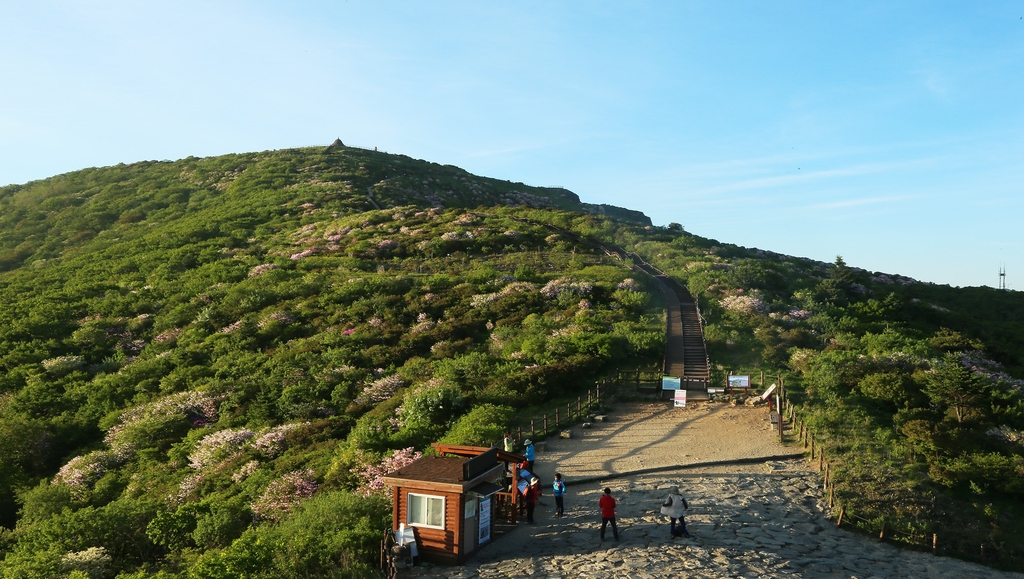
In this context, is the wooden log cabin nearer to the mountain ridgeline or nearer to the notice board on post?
the mountain ridgeline

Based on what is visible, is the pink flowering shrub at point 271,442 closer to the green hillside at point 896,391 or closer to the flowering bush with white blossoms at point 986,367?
the green hillside at point 896,391

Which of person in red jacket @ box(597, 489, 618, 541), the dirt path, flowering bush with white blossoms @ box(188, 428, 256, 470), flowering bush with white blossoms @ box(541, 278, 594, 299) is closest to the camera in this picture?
person in red jacket @ box(597, 489, 618, 541)

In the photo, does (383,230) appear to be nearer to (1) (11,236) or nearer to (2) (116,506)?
(1) (11,236)

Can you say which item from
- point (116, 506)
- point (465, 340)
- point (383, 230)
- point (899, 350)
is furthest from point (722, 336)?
point (383, 230)

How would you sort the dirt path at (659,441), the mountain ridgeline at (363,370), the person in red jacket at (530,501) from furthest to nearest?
the dirt path at (659,441) < the mountain ridgeline at (363,370) < the person in red jacket at (530,501)

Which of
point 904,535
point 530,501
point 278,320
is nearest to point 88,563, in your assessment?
point 530,501

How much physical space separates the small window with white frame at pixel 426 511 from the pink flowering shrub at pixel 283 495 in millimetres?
5423

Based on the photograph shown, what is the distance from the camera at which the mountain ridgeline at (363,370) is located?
1878cm

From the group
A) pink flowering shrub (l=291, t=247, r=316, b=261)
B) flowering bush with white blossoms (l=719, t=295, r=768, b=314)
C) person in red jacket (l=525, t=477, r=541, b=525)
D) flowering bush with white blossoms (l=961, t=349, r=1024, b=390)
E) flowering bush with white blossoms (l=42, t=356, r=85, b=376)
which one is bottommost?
person in red jacket (l=525, t=477, r=541, b=525)

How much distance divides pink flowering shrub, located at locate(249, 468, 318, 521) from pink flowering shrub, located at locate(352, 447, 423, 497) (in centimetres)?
145

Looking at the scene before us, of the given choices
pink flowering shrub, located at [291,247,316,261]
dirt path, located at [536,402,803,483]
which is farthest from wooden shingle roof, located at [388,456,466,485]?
pink flowering shrub, located at [291,247,316,261]

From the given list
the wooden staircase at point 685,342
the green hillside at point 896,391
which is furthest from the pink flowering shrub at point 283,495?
the wooden staircase at point 685,342

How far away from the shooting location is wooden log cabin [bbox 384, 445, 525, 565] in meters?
15.5

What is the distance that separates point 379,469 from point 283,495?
280 cm
